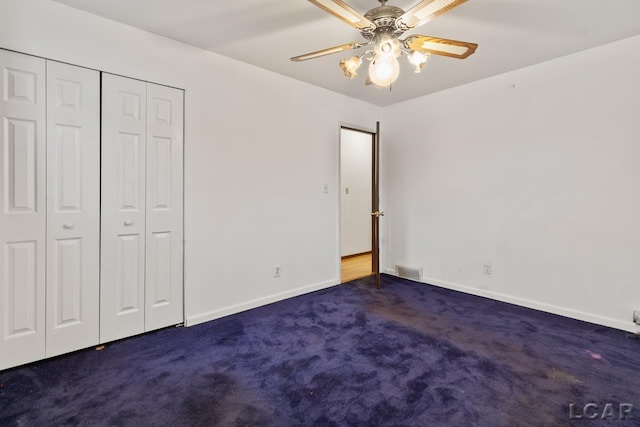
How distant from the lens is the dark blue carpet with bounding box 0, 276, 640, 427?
165 centimetres

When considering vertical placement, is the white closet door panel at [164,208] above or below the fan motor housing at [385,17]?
below

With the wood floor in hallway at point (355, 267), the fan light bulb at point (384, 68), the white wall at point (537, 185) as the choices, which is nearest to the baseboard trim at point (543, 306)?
the white wall at point (537, 185)

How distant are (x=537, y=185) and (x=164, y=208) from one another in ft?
12.0

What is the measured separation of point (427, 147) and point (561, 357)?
107 inches

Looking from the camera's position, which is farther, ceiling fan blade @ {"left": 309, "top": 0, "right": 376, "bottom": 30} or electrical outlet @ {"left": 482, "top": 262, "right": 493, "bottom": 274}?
electrical outlet @ {"left": 482, "top": 262, "right": 493, "bottom": 274}

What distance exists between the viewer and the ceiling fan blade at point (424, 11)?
1527 mm

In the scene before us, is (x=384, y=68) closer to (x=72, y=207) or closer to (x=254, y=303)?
(x=72, y=207)

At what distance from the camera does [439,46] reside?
1.93 meters

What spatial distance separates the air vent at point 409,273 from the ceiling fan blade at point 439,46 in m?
2.90

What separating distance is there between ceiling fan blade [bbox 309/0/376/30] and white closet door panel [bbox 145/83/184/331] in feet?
5.55

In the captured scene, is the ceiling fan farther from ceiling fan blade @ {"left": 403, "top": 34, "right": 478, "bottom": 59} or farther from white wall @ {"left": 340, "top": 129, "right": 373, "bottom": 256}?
white wall @ {"left": 340, "top": 129, "right": 373, "bottom": 256}

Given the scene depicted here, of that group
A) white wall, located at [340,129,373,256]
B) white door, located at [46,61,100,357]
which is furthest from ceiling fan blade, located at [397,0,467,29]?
white wall, located at [340,129,373,256]

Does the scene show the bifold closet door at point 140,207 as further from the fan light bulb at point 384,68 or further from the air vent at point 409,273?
the air vent at point 409,273

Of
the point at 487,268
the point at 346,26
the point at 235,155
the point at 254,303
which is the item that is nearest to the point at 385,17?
the point at 346,26
